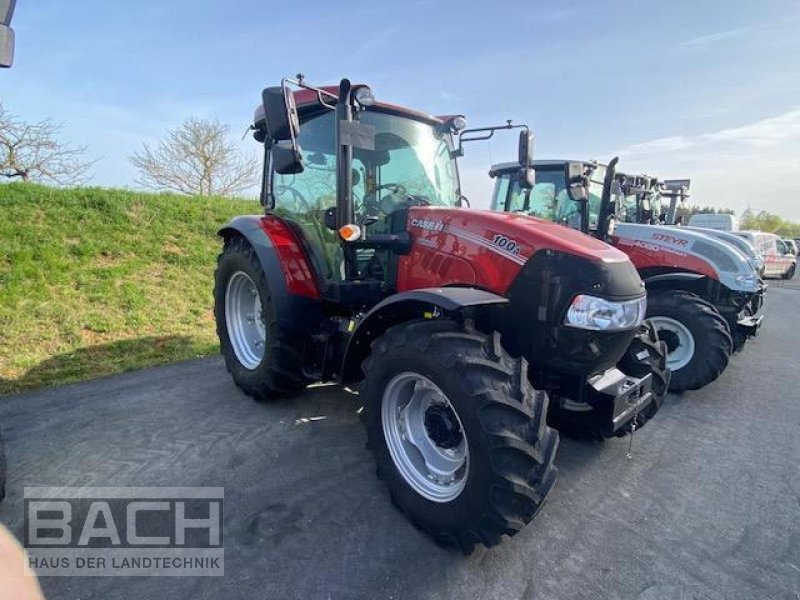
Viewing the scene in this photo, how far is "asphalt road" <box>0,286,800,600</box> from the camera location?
2059mm

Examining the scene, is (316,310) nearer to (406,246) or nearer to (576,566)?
(406,246)

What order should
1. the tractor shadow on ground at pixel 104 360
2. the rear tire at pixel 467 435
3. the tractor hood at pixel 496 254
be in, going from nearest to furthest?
the rear tire at pixel 467 435 < the tractor hood at pixel 496 254 < the tractor shadow on ground at pixel 104 360

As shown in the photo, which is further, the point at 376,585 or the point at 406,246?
the point at 406,246

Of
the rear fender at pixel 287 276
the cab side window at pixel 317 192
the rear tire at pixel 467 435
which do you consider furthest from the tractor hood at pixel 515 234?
the rear fender at pixel 287 276

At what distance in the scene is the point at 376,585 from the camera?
202 centimetres

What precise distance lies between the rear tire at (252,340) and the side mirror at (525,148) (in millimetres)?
2282

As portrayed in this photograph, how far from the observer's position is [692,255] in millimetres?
5184

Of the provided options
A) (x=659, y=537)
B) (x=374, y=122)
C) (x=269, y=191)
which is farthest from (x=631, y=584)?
(x=269, y=191)

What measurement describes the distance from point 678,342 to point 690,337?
0.41ft

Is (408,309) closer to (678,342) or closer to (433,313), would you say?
(433,313)

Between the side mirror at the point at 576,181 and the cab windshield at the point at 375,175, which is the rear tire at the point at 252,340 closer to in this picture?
the cab windshield at the point at 375,175

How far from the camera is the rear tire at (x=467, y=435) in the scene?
1.99 metres

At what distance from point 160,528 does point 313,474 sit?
872 millimetres

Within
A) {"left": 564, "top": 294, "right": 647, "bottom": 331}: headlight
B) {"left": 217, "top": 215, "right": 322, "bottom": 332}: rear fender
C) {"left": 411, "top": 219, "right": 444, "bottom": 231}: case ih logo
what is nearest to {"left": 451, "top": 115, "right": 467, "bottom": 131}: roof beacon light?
{"left": 411, "top": 219, "right": 444, "bottom": 231}: case ih logo
